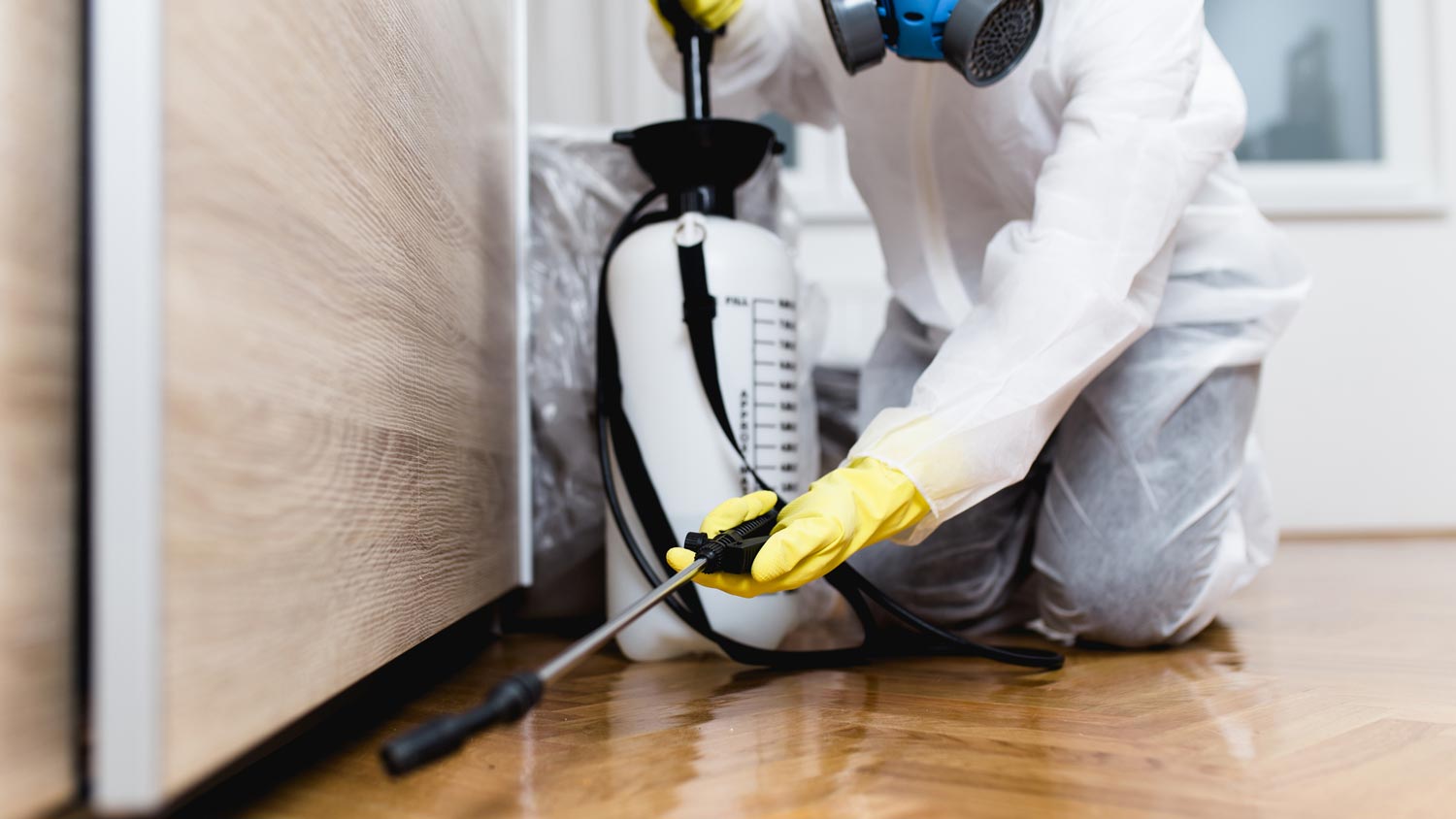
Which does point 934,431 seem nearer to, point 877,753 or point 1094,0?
point 877,753

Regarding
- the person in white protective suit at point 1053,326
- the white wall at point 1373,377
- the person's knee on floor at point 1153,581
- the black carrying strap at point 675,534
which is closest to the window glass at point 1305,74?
the white wall at point 1373,377

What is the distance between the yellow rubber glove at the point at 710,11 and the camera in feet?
2.90

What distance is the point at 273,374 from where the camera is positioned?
16.6 inches

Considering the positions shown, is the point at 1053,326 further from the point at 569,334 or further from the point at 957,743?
the point at 569,334

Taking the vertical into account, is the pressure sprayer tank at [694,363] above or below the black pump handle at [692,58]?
below

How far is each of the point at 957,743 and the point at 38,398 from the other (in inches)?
19.0

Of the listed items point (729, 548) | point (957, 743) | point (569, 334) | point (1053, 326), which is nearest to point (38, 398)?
point (729, 548)

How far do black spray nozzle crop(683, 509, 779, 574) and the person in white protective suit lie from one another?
0.05ft

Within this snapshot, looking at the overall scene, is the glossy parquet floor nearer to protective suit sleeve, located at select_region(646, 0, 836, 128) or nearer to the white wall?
protective suit sleeve, located at select_region(646, 0, 836, 128)

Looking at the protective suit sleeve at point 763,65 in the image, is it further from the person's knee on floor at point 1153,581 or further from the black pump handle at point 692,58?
the person's knee on floor at point 1153,581

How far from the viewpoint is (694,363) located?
842 millimetres

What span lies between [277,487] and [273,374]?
0.05 m

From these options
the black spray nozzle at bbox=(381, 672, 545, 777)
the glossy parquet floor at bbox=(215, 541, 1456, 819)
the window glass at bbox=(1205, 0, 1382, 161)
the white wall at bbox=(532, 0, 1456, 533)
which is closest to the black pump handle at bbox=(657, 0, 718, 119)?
the glossy parquet floor at bbox=(215, 541, 1456, 819)

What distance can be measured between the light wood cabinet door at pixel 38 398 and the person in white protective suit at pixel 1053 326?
331 mm
